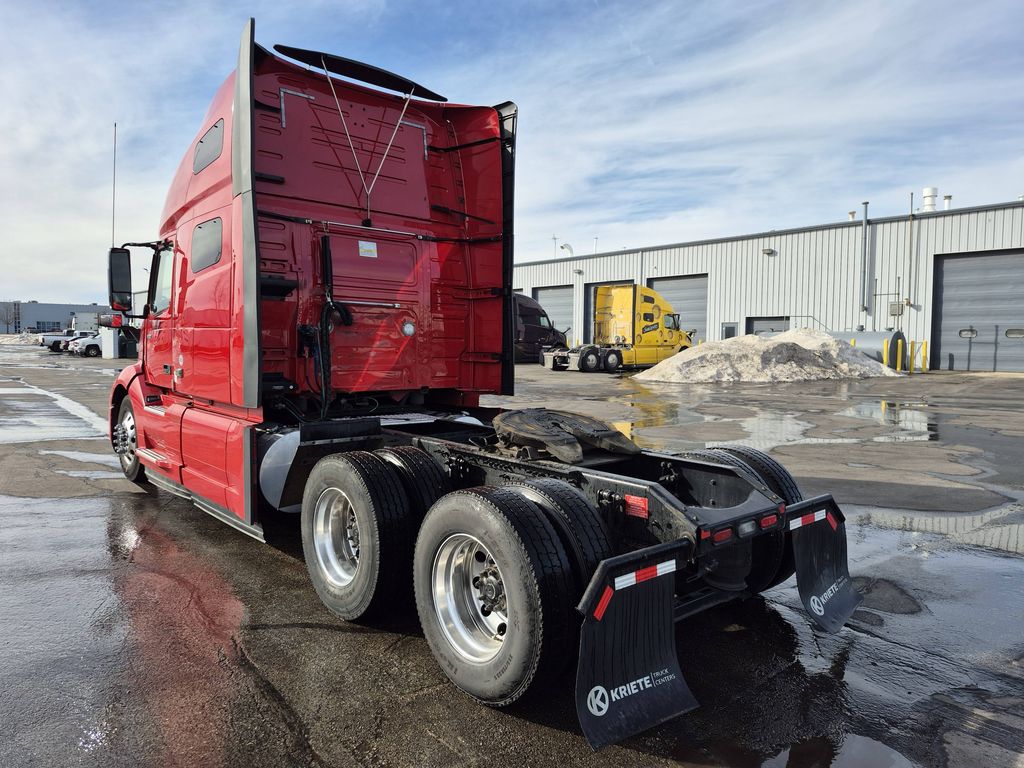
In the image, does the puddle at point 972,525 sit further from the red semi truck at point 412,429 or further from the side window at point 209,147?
the side window at point 209,147

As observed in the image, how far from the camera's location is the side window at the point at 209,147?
5.23 meters

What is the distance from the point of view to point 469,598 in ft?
11.1

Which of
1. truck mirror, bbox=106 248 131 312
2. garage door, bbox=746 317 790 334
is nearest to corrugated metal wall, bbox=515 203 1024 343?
garage door, bbox=746 317 790 334

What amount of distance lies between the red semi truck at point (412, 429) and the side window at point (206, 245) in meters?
0.03

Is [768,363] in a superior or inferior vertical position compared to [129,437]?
superior

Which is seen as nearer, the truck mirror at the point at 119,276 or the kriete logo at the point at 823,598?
the kriete logo at the point at 823,598

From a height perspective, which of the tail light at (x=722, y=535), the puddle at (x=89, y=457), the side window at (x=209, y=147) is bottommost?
the puddle at (x=89, y=457)

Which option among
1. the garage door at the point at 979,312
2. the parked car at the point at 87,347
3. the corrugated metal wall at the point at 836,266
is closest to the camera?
the garage door at the point at 979,312

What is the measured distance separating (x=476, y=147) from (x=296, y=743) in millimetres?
4801

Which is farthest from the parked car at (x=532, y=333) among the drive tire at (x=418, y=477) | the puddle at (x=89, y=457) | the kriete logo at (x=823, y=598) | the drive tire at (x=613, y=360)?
the kriete logo at (x=823, y=598)

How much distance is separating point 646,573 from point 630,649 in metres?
0.31

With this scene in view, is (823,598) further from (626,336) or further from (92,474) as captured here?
(626,336)

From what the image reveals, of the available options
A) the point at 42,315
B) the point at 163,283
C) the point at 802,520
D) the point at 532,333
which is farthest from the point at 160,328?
the point at 42,315

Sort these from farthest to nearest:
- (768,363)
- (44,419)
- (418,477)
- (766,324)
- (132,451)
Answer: (766,324) → (768,363) → (44,419) → (132,451) → (418,477)
